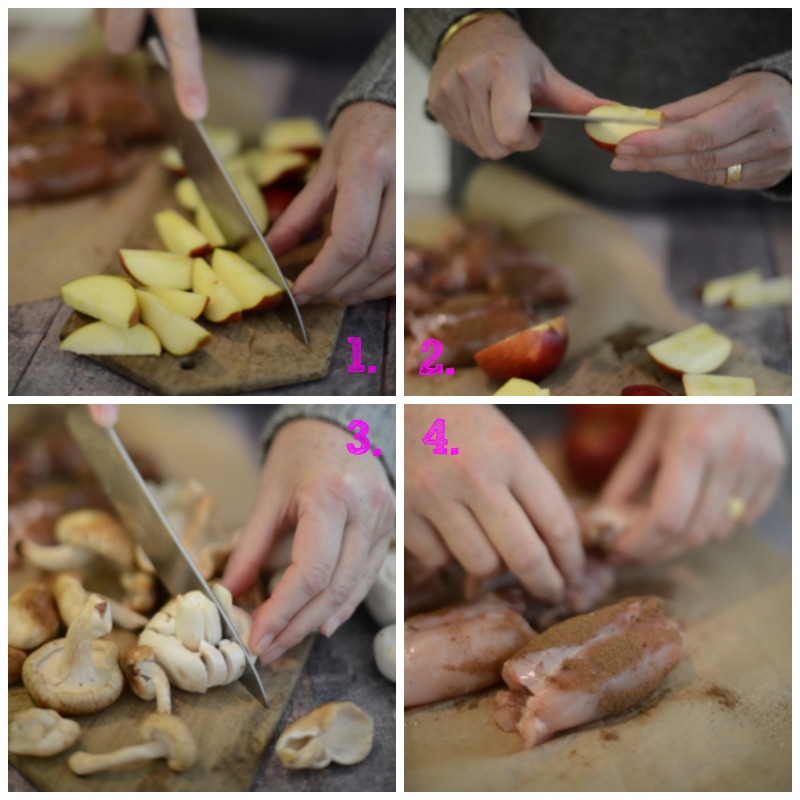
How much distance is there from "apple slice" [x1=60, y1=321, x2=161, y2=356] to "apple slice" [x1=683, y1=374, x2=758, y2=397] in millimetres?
755

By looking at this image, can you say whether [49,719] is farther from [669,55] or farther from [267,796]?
[669,55]

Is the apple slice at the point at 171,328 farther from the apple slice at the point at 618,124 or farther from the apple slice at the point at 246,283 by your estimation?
the apple slice at the point at 618,124

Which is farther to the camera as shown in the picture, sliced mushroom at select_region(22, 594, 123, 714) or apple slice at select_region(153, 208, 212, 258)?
apple slice at select_region(153, 208, 212, 258)

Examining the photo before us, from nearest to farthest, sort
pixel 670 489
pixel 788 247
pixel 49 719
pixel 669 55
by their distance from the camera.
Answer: pixel 49 719, pixel 670 489, pixel 669 55, pixel 788 247

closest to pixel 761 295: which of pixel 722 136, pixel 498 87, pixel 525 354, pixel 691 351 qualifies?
pixel 691 351

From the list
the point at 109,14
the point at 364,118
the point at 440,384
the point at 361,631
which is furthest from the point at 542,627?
the point at 109,14

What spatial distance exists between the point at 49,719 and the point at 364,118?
36.6 inches

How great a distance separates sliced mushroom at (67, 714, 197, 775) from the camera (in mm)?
1111

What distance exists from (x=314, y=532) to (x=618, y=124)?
69cm

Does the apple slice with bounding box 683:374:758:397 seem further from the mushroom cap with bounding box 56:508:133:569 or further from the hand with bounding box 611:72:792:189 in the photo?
the mushroom cap with bounding box 56:508:133:569

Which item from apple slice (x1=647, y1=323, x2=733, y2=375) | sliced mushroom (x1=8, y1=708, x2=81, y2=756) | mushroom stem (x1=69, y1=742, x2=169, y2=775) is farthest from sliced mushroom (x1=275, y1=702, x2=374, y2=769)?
apple slice (x1=647, y1=323, x2=733, y2=375)

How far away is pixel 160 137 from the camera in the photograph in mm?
1530

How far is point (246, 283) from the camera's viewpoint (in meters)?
1.26

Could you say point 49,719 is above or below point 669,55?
below
